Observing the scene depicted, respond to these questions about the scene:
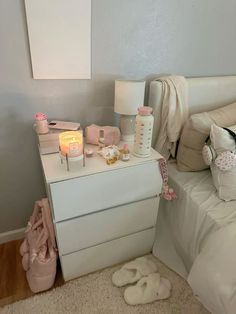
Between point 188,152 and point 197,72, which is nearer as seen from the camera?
point 188,152

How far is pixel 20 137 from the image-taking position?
52.6 inches

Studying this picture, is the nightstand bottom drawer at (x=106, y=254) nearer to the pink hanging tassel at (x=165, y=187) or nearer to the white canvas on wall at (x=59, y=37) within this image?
the pink hanging tassel at (x=165, y=187)

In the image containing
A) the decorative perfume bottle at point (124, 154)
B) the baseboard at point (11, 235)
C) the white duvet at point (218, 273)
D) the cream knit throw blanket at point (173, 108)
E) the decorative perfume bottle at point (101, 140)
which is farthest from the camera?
the baseboard at point (11, 235)

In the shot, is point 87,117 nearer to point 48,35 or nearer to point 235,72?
point 48,35

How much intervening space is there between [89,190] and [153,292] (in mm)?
696

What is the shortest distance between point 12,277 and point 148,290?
2.59 feet

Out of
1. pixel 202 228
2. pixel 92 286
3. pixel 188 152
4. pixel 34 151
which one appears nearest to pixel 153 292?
pixel 92 286

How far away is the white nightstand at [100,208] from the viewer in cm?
109

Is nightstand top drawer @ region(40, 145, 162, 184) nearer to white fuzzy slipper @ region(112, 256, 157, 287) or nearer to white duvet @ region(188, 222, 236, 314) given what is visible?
white duvet @ region(188, 222, 236, 314)

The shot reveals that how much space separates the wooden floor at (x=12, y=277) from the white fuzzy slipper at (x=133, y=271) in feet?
1.07

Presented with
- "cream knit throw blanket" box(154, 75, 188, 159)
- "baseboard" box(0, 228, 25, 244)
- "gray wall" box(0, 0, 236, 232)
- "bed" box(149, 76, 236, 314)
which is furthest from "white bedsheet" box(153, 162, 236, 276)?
"baseboard" box(0, 228, 25, 244)

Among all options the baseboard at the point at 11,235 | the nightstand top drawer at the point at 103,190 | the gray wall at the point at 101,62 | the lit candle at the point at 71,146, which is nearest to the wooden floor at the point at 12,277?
the baseboard at the point at 11,235

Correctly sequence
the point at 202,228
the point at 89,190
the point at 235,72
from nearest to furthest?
1. the point at 89,190
2. the point at 202,228
3. the point at 235,72

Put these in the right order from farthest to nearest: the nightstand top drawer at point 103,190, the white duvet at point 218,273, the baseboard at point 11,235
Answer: the baseboard at point 11,235, the nightstand top drawer at point 103,190, the white duvet at point 218,273
